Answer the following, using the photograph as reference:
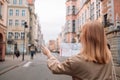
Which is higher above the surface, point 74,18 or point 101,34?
point 74,18

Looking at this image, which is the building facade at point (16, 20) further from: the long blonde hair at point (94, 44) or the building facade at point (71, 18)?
the long blonde hair at point (94, 44)

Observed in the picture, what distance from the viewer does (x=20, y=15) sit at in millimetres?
90750

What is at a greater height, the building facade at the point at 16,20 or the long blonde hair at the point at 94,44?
the building facade at the point at 16,20

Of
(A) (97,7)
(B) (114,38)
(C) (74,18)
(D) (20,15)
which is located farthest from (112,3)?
(D) (20,15)

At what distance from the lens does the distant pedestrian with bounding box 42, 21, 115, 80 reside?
3471 millimetres

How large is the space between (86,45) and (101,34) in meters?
0.21

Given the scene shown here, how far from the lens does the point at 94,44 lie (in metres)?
3.55

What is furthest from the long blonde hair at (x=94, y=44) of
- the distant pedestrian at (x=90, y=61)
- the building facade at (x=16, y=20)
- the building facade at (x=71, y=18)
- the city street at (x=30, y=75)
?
the building facade at (x=16, y=20)

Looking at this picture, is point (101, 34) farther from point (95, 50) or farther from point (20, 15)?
point (20, 15)

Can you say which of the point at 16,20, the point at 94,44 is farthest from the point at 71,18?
the point at 94,44

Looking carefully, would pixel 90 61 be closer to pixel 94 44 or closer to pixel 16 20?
pixel 94 44

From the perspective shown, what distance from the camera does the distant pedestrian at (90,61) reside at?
3.47 meters

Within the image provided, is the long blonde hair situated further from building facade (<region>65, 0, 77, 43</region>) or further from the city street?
building facade (<region>65, 0, 77, 43</region>)

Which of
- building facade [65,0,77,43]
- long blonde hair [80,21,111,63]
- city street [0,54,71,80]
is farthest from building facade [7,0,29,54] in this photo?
long blonde hair [80,21,111,63]
